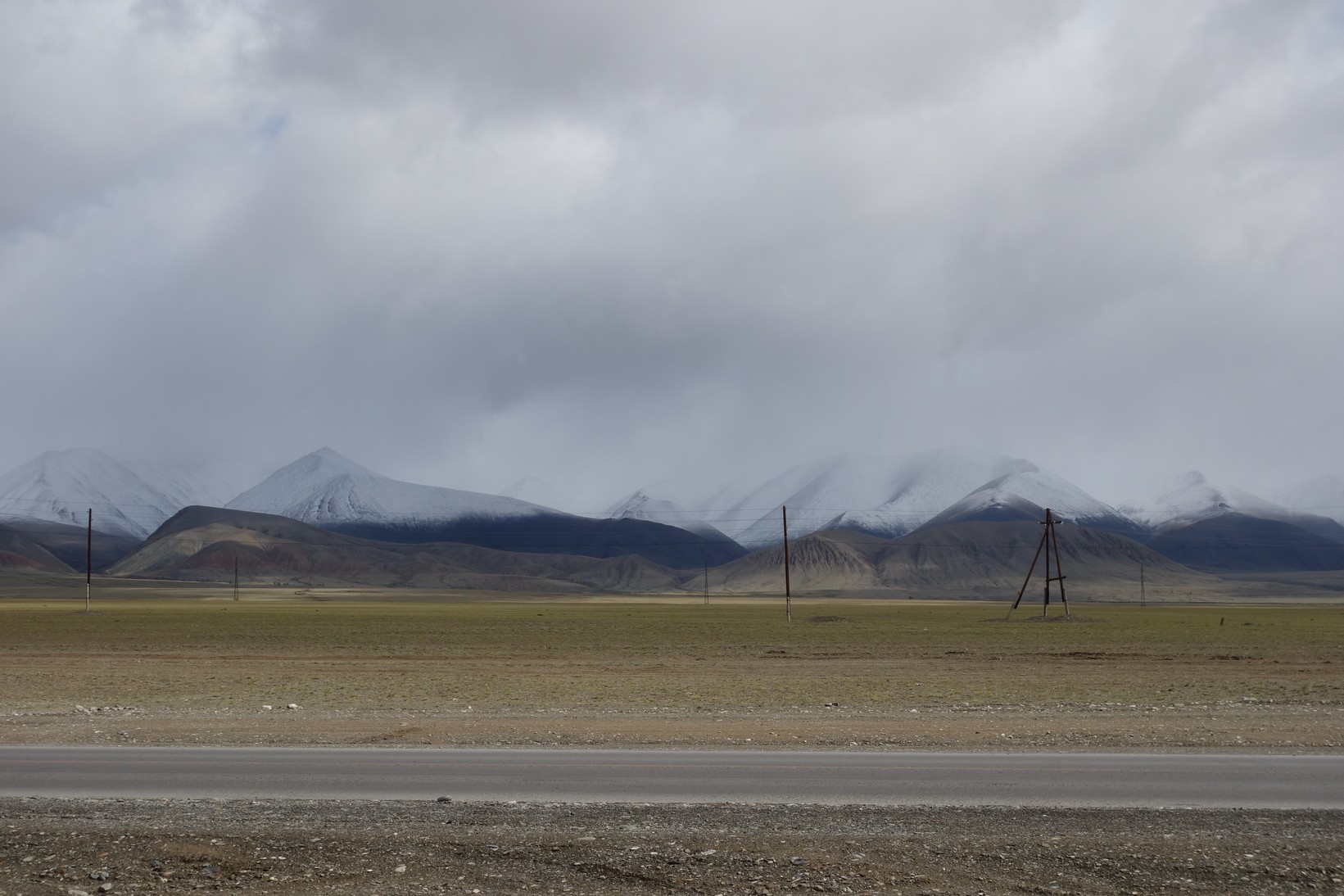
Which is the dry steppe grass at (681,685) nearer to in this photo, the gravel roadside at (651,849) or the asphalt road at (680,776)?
the asphalt road at (680,776)

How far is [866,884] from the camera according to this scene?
394 inches

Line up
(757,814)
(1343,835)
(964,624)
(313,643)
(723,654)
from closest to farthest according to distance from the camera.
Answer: (1343,835), (757,814), (723,654), (313,643), (964,624)

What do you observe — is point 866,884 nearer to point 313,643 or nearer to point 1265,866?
point 1265,866

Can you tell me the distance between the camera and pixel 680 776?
48.6 ft

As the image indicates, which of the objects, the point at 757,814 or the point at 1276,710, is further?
the point at 1276,710

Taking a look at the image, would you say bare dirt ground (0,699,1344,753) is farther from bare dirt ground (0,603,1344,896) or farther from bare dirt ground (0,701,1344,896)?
bare dirt ground (0,701,1344,896)

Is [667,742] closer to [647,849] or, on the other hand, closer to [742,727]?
[742,727]

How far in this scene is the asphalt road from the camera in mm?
13508

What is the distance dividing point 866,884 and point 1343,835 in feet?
17.1

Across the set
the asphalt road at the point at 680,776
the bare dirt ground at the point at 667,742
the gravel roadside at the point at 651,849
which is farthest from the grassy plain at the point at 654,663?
the gravel roadside at the point at 651,849

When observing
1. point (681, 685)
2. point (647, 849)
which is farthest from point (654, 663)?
point (647, 849)

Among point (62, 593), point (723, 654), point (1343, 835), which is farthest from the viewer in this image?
point (62, 593)

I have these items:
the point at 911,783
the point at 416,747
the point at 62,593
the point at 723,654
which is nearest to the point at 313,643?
the point at 723,654

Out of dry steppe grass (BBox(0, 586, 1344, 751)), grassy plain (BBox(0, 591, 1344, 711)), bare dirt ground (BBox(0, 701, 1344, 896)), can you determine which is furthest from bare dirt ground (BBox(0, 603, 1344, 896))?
grassy plain (BBox(0, 591, 1344, 711))
